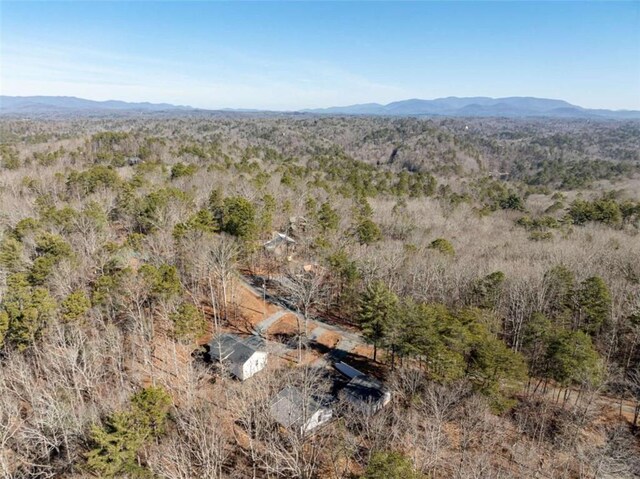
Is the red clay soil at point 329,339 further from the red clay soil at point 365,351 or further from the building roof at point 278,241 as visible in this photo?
the building roof at point 278,241

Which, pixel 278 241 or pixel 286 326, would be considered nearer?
pixel 286 326

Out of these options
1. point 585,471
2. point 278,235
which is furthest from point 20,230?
point 585,471

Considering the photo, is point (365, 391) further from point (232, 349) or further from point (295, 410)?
point (232, 349)

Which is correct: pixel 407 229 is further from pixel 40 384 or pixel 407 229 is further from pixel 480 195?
pixel 40 384

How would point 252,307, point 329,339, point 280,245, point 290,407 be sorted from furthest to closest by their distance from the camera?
point 280,245
point 252,307
point 329,339
point 290,407

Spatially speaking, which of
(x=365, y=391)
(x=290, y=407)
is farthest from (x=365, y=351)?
(x=290, y=407)

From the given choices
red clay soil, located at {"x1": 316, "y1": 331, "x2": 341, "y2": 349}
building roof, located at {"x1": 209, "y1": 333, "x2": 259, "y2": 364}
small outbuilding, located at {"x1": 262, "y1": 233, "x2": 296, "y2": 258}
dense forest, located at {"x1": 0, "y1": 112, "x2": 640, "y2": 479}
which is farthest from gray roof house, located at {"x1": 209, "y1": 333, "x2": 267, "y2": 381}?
small outbuilding, located at {"x1": 262, "y1": 233, "x2": 296, "y2": 258}
